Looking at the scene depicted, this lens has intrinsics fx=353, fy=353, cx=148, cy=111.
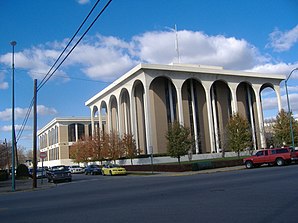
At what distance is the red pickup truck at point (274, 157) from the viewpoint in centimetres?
3150

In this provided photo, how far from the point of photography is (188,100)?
6638 cm

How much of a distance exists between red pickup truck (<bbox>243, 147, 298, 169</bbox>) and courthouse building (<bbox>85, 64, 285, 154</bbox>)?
2695cm

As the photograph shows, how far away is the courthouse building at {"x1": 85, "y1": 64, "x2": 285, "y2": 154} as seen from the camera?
60.6m

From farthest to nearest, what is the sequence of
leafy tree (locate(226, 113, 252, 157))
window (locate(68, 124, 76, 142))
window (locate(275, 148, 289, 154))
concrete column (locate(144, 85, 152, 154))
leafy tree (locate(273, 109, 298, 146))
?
window (locate(68, 124, 76, 142)), concrete column (locate(144, 85, 152, 154)), leafy tree (locate(273, 109, 298, 146)), leafy tree (locate(226, 113, 252, 157)), window (locate(275, 148, 289, 154))

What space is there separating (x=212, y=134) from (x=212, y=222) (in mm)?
58320

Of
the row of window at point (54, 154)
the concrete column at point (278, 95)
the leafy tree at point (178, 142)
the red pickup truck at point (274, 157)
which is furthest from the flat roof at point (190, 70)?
the row of window at point (54, 154)

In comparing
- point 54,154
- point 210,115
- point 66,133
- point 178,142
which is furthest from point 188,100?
point 54,154

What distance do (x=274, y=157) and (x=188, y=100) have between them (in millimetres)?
34902

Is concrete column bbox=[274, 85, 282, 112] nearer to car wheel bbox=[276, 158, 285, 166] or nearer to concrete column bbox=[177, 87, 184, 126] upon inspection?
concrete column bbox=[177, 87, 184, 126]

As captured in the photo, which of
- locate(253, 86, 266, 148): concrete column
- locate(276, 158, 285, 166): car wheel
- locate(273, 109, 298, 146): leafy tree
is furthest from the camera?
locate(253, 86, 266, 148): concrete column

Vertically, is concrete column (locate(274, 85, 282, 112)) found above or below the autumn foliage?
above

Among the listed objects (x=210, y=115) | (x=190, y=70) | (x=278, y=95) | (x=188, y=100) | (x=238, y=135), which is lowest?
(x=238, y=135)

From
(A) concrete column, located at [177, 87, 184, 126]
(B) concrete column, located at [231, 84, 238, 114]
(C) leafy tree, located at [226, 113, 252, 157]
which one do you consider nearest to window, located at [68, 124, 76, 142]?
(A) concrete column, located at [177, 87, 184, 126]

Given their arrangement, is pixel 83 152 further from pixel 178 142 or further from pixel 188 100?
pixel 178 142
